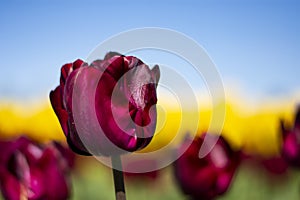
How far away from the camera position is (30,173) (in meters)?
0.60

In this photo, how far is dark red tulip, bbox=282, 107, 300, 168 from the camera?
0.73m

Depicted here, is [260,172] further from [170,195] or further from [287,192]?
[170,195]

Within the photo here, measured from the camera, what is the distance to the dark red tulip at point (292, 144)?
0.73 meters

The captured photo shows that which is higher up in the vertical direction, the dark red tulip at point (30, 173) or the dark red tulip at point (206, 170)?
the dark red tulip at point (30, 173)

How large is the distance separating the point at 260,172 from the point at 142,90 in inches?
31.3

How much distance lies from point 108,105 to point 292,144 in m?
0.42

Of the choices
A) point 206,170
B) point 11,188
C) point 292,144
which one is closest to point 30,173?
point 11,188

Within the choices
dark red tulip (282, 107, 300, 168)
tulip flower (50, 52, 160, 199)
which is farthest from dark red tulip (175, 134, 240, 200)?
tulip flower (50, 52, 160, 199)

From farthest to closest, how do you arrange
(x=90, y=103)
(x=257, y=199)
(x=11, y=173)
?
(x=257, y=199) < (x=11, y=173) < (x=90, y=103)

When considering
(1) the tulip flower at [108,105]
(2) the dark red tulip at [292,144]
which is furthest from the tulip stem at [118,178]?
(2) the dark red tulip at [292,144]

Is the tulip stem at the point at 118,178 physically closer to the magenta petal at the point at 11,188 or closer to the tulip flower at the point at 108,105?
the tulip flower at the point at 108,105

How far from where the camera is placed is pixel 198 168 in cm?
66

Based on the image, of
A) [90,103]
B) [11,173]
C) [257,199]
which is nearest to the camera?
[90,103]

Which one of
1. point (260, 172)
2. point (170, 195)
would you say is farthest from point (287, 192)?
point (170, 195)
